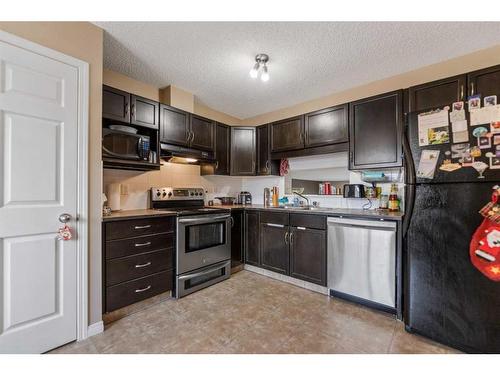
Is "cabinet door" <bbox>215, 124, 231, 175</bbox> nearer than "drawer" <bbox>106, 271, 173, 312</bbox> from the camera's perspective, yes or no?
No

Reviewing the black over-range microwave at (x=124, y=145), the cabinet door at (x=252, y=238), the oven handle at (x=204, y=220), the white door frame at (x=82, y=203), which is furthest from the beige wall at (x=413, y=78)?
the white door frame at (x=82, y=203)

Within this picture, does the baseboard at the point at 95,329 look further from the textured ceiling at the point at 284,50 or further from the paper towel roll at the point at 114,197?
the textured ceiling at the point at 284,50

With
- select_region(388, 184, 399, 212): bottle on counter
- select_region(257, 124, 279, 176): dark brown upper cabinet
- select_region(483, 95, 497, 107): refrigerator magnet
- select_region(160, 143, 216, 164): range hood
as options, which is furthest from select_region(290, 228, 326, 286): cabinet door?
select_region(483, 95, 497, 107): refrigerator magnet

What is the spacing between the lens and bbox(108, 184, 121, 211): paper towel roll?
95.3 inches

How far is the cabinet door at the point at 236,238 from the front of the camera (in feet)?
10.3

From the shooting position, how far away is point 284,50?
2.16 meters

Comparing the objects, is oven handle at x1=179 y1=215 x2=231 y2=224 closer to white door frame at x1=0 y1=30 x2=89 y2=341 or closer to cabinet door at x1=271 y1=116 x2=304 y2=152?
white door frame at x1=0 y1=30 x2=89 y2=341

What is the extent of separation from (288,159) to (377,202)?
1.41m

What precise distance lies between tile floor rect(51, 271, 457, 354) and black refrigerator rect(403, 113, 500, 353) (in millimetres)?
193

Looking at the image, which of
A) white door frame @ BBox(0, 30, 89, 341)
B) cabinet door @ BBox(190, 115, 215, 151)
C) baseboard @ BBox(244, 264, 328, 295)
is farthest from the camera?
cabinet door @ BBox(190, 115, 215, 151)

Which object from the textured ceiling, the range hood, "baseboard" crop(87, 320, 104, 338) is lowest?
"baseboard" crop(87, 320, 104, 338)

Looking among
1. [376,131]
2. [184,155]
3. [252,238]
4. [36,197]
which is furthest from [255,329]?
[376,131]
